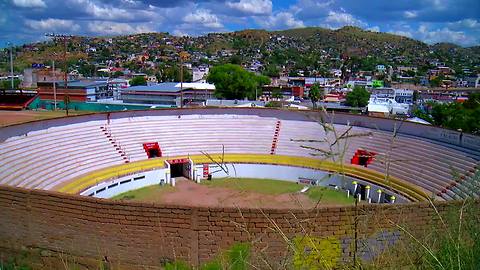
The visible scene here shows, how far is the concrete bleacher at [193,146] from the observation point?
56.4 ft

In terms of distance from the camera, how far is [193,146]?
23266mm

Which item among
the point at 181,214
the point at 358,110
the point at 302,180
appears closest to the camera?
the point at 181,214

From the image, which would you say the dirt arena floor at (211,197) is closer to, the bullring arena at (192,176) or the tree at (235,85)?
the bullring arena at (192,176)

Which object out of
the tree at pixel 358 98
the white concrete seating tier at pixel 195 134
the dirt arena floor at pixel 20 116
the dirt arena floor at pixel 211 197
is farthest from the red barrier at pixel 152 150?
the tree at pixel 358 98

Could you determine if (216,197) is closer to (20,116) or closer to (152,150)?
(152,150)

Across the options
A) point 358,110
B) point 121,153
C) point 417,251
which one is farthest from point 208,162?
point 358,110

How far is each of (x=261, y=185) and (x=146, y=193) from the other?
5470mm

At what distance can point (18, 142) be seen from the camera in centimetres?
1845

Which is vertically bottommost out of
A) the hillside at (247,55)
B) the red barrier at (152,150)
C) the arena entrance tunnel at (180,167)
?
the arena entrance tunnel at (180,167)

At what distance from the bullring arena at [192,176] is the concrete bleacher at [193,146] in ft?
0.19

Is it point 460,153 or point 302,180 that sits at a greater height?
point 460,153

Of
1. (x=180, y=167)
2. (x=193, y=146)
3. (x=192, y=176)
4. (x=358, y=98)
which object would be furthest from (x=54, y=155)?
(x=358, y=98)

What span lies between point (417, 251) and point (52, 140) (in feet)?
63.9

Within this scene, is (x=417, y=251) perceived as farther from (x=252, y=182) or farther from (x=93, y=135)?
(x=93, y=135)
